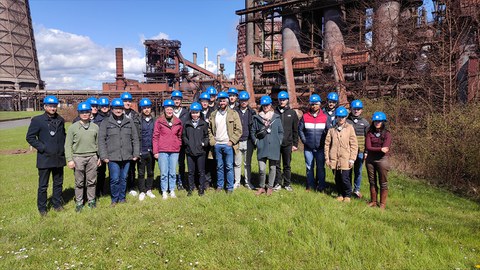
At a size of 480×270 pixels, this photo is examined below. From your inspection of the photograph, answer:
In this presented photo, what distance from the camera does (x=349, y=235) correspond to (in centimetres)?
416

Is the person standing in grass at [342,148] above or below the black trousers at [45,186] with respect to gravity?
above

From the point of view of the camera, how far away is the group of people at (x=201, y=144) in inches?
213

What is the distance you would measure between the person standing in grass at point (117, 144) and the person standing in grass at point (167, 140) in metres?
0.40

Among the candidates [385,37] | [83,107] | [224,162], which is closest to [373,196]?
[224,162]

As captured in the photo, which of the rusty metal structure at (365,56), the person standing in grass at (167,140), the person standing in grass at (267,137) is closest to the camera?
the person standing in grass at (167,140)

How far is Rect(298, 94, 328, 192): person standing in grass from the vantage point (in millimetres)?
6180

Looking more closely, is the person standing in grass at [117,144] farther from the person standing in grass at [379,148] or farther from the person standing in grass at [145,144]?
the person standing in grass at [379,148]

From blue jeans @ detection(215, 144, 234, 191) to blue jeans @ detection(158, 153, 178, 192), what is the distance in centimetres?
88

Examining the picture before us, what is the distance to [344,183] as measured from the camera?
5809 millimetres

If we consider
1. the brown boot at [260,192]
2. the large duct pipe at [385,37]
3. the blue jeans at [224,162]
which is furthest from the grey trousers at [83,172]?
the large duct pipe at [385,37]

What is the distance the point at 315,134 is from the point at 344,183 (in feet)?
3.70

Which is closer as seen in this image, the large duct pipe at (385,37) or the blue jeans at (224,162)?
the blue jeans at (224,162)

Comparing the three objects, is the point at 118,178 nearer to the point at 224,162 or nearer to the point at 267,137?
the point at 224,162

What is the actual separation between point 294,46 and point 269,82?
5.45 metres
